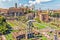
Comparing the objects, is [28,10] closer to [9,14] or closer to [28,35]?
[9,14]

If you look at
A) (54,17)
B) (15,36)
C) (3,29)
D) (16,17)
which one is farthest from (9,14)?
(15,36)

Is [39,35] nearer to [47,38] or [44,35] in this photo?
[44,35]

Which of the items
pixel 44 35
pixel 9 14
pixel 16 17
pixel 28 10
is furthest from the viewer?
pixel 28 10

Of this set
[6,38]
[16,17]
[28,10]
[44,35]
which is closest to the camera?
[6,38]

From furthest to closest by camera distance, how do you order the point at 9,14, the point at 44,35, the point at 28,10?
the point at 28,10 < the point at 9,14 < the point at 44,35

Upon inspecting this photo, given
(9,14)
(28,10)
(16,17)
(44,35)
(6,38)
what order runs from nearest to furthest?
(6,38), (44,35), (16,17), (9,14), (28,10)

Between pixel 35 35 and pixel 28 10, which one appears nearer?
pixel 35 35

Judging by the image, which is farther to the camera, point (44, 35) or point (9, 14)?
point (9, 14)

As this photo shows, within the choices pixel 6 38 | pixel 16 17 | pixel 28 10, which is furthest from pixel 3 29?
pixel 28 10

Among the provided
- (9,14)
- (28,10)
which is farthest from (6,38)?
(28,10)
